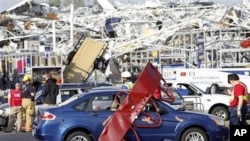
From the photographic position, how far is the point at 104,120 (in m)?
13.9

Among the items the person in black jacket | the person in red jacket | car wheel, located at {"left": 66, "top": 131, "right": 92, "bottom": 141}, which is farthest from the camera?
the person in red jacket

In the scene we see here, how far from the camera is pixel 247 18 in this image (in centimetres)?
4803

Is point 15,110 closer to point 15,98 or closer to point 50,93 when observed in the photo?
point 15,98

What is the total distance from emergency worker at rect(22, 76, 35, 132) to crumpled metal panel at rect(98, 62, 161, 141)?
786 cm

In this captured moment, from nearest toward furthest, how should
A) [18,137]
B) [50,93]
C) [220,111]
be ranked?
[18,137], [50,93], [220,111]

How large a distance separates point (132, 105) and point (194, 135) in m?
2.13

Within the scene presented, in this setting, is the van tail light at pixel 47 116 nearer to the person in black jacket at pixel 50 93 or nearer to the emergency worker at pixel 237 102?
the emergency worker at pixel 237 102

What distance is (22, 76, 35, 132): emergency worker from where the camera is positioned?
20.5m

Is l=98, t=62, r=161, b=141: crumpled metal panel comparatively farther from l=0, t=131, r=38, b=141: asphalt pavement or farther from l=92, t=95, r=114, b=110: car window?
l=0, t=131, r=38, b=141: asphalt pavement

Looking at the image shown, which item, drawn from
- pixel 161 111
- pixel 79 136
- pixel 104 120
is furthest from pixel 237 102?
pixel 79 136

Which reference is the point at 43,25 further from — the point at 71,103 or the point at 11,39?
the point at 71,103

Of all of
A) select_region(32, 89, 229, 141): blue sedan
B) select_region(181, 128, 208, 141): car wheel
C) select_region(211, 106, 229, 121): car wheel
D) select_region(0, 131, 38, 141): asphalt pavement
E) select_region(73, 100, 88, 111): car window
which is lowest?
select_region(0, 131, 38, 141): asphalt pavement

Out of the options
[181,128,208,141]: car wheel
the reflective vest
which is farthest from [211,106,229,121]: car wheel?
[181,128,208,141]: car wheel

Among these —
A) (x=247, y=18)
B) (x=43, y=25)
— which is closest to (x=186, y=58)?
(x=247, y=18)
